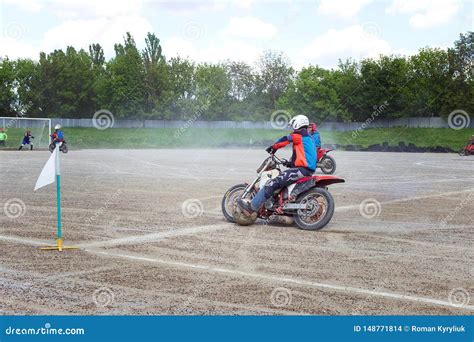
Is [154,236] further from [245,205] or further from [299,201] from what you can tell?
[299,201]

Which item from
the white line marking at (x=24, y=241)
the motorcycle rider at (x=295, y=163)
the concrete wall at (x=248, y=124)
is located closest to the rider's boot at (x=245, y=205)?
the motorcycle rider at (x=295, y=163)

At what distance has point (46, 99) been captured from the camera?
79500 millimetres

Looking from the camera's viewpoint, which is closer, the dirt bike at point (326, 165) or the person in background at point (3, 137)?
the dirt bike at point (326, 165)

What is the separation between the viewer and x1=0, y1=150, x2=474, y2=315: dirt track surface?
5.92m

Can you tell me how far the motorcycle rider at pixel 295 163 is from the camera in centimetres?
1021

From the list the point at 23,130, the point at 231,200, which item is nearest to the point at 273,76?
the point at 23,130

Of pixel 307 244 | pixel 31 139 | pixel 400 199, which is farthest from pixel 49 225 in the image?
pixel 31 139

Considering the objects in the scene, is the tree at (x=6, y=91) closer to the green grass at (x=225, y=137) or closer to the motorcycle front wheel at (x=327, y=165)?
the green grass at (x=225, y=137)

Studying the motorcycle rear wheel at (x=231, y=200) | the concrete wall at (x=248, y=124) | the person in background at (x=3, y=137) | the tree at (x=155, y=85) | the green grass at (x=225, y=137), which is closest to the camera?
the motorcycle rear wheel at (x=231, y=200)

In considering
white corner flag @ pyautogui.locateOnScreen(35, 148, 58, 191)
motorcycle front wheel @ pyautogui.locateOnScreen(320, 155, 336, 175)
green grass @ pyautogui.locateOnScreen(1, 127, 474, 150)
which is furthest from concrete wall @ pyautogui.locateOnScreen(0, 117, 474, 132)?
white corner flag @ pyautogui.locateOnScreen(35, 148, 58, 191)

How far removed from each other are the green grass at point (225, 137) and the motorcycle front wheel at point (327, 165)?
33760 mm

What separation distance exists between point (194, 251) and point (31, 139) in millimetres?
38420

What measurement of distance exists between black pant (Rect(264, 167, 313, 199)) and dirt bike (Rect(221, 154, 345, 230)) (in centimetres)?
8

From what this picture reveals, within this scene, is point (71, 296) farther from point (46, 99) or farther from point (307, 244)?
point (46, 99)
